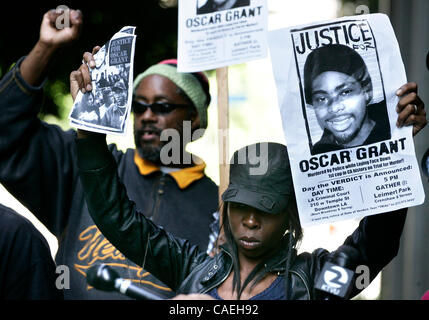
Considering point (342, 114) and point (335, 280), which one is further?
point (342, 114)

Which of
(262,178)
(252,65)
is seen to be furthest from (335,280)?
(252,65)

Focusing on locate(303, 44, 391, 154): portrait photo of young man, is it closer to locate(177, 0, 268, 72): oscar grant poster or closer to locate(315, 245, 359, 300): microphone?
locate(177, 0, 268, 72): oscar grant poster

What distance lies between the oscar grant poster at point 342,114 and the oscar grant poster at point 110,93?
1.46 ft

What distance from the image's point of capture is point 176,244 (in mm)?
2379

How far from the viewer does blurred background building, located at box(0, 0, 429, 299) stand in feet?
12.6

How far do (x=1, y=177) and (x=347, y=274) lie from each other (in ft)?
4.48

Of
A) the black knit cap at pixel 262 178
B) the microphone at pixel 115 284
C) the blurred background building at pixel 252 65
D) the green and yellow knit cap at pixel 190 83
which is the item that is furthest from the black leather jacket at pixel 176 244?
the blurred background building at pixel 252 65

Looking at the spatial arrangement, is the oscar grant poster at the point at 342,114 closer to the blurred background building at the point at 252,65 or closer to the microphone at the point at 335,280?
the microphone at the point at 335,280

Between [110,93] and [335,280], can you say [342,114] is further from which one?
[110,93]

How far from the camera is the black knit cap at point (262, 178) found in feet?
7.12

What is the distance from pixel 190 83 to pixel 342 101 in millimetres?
1198

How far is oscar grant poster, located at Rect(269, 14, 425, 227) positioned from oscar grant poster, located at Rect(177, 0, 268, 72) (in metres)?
0.11

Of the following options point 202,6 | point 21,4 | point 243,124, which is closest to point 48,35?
point 202,6
